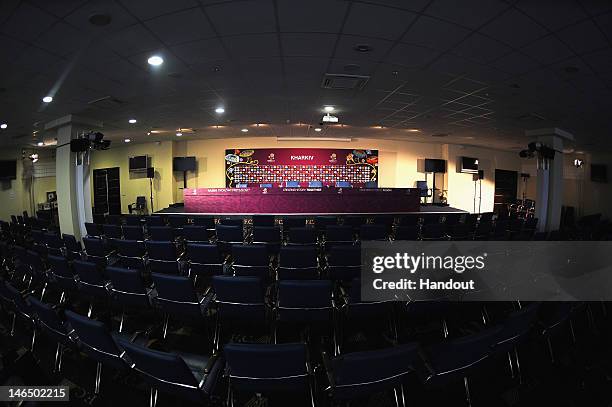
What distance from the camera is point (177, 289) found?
8.55 ft

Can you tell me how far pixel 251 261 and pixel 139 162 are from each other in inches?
451

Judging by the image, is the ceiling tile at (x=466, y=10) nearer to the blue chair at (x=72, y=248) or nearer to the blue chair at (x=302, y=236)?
the blue chair at (x=302, y=236)

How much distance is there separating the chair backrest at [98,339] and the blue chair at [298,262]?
76.8 inches

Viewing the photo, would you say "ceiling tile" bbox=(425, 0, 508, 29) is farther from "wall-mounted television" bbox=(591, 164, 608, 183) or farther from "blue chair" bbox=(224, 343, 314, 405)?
"wall-mounted television" bbox=(591, 164, 608, 183)

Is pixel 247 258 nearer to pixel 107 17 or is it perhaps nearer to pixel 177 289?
pixel 177 289

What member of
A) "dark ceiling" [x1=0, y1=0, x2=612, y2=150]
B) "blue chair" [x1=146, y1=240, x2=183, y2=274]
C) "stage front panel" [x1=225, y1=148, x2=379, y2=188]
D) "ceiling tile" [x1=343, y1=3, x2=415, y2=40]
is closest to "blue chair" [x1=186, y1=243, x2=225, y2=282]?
"blue chair" [x1=146, y1=240, x2=183, y2=274]

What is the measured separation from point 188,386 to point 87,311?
2.81m

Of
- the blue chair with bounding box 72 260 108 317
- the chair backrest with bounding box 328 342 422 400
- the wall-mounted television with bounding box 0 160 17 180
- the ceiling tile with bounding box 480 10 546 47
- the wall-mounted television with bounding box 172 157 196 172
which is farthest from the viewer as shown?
the wall-mounted television with bounding box 172 157 196 172

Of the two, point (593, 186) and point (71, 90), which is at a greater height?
point (71, 90)

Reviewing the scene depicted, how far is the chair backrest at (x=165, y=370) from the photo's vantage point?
152 centimetres

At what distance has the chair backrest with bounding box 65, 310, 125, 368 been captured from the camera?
180cm

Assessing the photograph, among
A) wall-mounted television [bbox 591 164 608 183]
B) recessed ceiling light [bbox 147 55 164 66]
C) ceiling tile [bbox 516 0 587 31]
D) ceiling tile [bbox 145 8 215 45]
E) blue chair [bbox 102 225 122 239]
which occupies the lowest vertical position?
blue chair [bbox 102 225 122 239]

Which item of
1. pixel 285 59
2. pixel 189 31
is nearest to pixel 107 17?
pixel 189 31

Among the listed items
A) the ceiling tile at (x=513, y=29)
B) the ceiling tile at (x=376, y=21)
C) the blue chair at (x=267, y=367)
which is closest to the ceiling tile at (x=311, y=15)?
the ceiling tile at (x=376, y=21)
